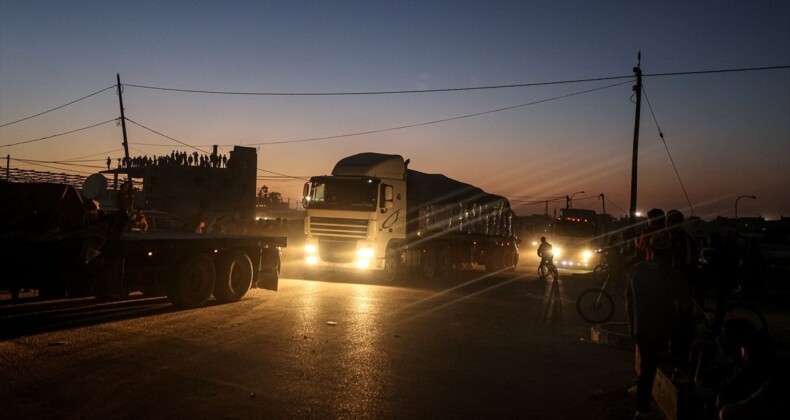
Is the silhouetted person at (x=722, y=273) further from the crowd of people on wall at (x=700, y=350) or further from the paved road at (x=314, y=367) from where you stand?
the crowd of people on wall at (x=700, y=350)

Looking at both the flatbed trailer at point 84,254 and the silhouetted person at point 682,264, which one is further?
the flatbed trailer at point 84,254

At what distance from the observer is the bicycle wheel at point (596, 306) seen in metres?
11.8

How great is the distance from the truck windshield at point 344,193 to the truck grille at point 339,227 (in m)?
0.38

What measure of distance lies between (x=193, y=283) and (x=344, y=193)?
7529mm

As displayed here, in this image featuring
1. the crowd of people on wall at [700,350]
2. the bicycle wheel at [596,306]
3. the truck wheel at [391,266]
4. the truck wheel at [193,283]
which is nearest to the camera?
the crowd of people on wall at [700,350]

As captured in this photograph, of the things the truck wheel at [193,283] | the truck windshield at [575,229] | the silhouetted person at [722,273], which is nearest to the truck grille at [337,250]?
the truck wheel at [193,283]

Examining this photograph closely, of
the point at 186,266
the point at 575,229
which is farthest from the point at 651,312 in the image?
the point at 575,229

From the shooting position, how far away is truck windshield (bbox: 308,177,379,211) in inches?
749

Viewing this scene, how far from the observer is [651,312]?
17.8 feet

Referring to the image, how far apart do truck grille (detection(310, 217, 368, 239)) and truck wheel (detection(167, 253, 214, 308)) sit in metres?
6.47

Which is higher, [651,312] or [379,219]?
[379,219]

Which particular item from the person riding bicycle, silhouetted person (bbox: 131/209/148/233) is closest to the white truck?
the person riding bicycle

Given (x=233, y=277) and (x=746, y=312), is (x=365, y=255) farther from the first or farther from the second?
(x=746, y=312)

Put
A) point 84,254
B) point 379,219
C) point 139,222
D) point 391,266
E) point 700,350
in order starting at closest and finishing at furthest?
point 700,350 < point 84,254 < point 139,222 < point 379,219 < point 391,266
